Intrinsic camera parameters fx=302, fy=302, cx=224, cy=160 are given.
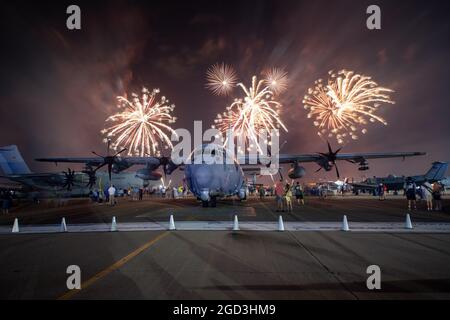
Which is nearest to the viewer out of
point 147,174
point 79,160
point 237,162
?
point 237,162

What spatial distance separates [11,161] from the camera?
54.5 meters

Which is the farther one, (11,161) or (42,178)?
(11,161)

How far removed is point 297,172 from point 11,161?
51023 millimetres

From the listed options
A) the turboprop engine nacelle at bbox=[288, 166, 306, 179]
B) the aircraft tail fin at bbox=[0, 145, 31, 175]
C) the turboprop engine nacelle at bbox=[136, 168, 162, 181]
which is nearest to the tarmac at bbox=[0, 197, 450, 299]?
the turboprop engine nacelle at bbox=[136, 168, 162, 181]

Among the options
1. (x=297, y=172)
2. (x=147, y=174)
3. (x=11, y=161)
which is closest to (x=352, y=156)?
(x=297, y=172)

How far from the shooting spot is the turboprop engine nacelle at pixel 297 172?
33.5 metres

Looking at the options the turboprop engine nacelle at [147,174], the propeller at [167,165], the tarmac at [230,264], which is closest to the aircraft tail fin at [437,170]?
the propeller at [167,165]

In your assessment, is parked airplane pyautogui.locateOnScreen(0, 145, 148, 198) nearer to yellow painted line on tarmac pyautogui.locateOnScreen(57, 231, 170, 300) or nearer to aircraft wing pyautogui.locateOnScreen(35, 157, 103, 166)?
aircraft wing pyautogui.locateOnScreen(35, 157, 103, 166)

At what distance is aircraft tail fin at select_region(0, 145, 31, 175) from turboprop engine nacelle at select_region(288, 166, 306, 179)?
49.7 m

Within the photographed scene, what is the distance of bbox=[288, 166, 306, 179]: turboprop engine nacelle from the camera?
33.5 meters

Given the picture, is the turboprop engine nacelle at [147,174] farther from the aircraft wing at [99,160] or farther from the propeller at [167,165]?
the propeller at [167,165]

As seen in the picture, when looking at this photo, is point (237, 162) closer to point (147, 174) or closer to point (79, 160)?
point (147, 174)

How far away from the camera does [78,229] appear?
1318 cm
